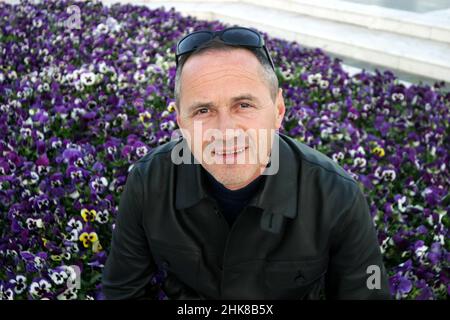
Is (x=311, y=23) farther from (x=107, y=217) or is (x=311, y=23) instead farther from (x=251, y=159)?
(x=251, y=159)

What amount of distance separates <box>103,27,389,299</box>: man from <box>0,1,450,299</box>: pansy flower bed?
701 millimetres

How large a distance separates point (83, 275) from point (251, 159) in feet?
5.00

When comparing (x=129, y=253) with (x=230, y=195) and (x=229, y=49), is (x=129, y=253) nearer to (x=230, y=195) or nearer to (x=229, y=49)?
(x=230, y=195)

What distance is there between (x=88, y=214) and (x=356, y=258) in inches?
70.7

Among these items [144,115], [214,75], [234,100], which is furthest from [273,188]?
[144,115]

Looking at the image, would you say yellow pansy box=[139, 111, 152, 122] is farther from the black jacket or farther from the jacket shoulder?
the jacket shoulder

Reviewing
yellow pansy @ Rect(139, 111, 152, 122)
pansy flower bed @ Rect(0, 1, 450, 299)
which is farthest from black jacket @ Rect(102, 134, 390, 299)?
yellow pansy @ Rect(139, 111, 152, 122)

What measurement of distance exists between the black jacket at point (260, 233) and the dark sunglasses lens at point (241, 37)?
1.56ft

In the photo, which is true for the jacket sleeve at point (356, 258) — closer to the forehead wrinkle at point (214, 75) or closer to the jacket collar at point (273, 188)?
the jacket collar at point (273, 188)

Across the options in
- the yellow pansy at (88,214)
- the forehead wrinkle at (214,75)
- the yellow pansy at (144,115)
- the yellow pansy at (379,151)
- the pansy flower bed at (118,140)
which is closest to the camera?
the forehead wrinkle at (214,75)

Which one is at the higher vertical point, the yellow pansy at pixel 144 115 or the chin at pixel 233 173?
the yellow pansy at pixel 144 115

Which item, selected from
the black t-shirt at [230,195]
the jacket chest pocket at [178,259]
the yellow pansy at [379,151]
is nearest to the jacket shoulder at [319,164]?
the black t-shirt at [230,195]

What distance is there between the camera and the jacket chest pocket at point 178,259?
88.4 inches
